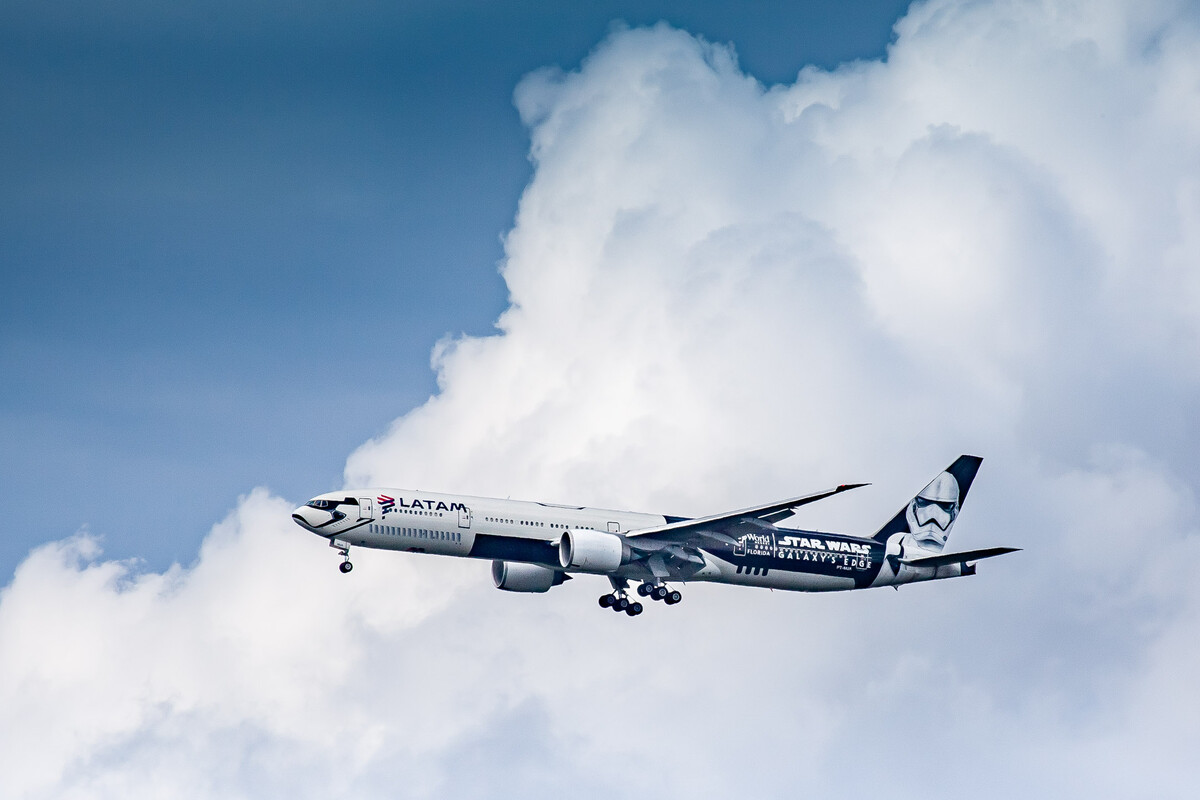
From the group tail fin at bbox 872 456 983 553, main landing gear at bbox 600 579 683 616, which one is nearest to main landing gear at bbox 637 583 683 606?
main landing gear at bbox 600 579 683 616

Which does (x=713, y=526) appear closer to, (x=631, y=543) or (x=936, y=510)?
(x=631, y=543)

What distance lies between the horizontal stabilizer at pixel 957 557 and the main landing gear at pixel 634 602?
14887 millimetres

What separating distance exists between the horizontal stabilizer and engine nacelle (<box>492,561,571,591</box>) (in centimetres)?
1969

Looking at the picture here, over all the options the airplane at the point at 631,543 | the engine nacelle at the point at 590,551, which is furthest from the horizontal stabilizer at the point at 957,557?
the engine nacelle at the point at 590,551

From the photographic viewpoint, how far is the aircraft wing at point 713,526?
260 feet

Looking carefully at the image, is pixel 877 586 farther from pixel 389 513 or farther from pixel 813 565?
pixel 389 513

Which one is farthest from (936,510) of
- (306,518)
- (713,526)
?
(306,518)

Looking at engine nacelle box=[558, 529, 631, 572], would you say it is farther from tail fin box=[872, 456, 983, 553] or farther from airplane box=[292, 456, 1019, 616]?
tail fin box=[872, 456, 983, 553]

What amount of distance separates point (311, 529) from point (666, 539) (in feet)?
59.0

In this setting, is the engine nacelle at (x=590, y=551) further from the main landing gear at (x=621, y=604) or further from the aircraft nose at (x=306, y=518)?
the aircraft nose at (x=306, y=518)

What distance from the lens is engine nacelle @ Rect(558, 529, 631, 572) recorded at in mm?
79938

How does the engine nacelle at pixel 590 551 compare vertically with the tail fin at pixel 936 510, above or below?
below

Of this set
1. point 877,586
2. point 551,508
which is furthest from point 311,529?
point 877,586

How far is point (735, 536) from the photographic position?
3322 inches
